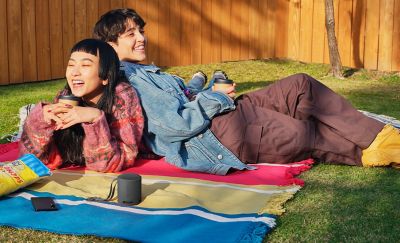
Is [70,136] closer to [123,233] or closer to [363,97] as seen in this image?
[123,233]

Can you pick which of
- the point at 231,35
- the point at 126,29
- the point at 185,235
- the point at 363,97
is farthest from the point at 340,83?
the point at 185,235

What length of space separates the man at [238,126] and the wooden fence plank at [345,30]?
5.10 meters

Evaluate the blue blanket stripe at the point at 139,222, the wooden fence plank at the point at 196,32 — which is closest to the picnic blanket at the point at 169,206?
the blue blanket stripe at the point at 139,222

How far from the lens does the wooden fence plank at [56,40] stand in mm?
7965

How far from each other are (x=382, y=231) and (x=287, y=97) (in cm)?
156

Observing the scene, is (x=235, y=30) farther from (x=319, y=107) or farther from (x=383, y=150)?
(x=383, y=150)

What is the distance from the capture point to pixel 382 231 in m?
2.76

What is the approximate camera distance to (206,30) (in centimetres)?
956

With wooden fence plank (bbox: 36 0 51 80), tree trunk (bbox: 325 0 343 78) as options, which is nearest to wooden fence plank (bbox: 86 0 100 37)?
wooden fence plank (bbox: 36 0 51 80)

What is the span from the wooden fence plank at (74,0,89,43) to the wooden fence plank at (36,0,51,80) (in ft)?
1.38

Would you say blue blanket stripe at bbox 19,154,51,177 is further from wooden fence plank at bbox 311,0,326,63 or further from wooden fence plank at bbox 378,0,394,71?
wooden fence plank at bbox 311,0,326,63

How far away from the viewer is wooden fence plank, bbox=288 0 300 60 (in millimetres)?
9883

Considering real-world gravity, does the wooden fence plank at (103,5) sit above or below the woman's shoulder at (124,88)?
above

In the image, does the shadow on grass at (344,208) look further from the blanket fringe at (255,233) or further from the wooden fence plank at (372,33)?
the wooden fence plank at (372,33)
